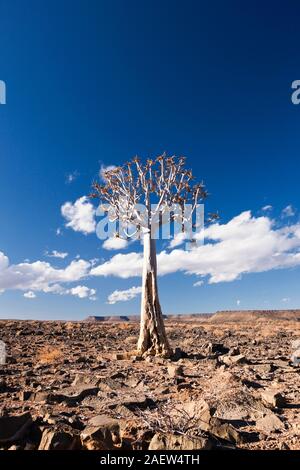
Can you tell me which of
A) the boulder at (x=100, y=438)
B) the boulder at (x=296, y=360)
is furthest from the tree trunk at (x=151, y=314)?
the boulder at (x=100, y=438)

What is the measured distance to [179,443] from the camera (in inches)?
154

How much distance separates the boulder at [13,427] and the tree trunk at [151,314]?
29.2 ft

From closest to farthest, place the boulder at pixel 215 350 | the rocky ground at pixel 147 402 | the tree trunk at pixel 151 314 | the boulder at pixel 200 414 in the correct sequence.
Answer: the rocky ground at pixel 147 402
the boulder at pixel 200 414
the tree trunk at pixel 151 314
the boulder at pixel 215 350

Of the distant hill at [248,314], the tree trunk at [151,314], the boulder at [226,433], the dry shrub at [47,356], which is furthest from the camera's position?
the distant hill at [248,314]

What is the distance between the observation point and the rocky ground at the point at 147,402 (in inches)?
174

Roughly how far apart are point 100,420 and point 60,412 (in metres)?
0.97

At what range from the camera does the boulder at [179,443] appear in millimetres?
3902

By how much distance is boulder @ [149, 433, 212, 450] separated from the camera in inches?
154

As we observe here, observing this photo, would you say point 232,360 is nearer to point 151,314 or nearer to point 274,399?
point 151,314

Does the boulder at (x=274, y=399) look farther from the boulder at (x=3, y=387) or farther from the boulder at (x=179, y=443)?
the boulder at (x=3, y=387)

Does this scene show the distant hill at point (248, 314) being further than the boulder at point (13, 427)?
Yes

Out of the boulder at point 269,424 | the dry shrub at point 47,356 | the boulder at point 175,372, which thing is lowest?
the boulder at point 269,424

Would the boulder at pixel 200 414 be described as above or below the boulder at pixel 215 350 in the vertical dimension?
below
